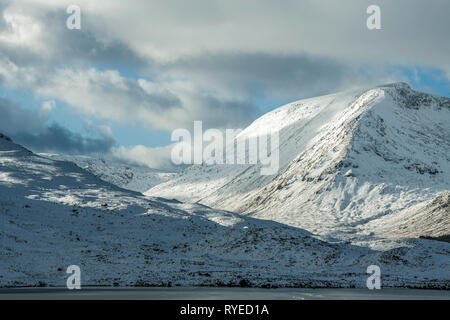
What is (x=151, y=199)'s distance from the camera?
355 ft

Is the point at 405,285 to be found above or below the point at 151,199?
below

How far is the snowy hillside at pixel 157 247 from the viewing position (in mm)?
61250

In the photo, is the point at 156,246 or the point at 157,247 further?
the point at 156,246

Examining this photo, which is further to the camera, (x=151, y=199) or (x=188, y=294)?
(x=151, y=199)

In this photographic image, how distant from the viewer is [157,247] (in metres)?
81.8

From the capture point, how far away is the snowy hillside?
201 ft

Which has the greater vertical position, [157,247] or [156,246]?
[156,246]

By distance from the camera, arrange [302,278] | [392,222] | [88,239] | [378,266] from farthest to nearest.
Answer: [392,222] → [88,239] → [378,266] → [302,278]
